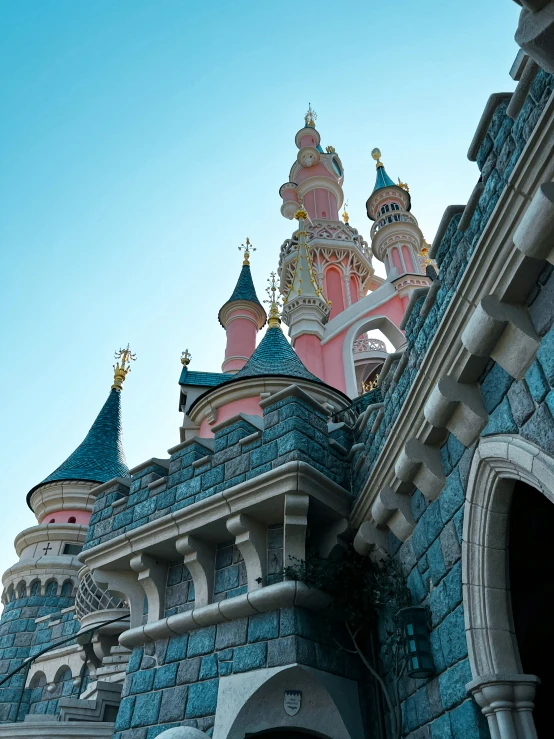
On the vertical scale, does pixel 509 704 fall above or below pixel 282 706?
below

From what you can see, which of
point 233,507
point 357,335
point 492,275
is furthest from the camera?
point 357,335

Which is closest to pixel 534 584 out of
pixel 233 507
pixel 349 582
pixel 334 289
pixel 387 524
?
pixel 387 524

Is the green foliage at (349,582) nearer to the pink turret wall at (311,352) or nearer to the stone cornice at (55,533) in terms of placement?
the pink turret wall at (311,352)

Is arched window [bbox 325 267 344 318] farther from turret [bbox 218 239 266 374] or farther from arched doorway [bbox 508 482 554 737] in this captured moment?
arched doorway [bbox 508 482 554 737]

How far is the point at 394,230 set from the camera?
62.1ft

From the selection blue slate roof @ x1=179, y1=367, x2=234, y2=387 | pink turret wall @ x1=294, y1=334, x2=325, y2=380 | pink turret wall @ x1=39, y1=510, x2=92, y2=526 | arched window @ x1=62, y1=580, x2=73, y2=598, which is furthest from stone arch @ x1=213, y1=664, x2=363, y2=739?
pink turret wall @ x1=39, y1=510, x2=92, y2=526

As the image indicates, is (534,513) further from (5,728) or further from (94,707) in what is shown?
(5,728)

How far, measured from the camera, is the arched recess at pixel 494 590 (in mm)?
3180

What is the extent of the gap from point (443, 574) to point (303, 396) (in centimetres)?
252

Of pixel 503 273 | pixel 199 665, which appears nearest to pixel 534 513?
pixel 503 273

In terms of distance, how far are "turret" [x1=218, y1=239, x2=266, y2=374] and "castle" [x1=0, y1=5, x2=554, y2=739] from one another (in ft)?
14.6

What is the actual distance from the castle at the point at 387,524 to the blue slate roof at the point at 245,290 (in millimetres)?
5386

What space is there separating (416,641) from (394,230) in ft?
53.8

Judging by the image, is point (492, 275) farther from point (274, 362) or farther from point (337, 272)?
point (337, 272)
